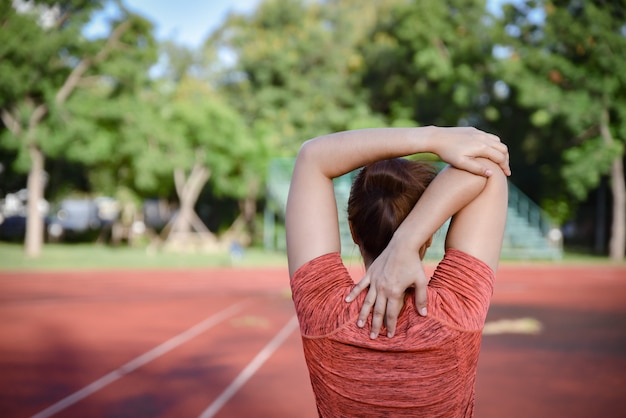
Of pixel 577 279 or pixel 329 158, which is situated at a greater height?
pixel 329 158

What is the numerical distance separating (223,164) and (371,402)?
25.7 meters

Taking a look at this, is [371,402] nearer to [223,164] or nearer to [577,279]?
[577,279]

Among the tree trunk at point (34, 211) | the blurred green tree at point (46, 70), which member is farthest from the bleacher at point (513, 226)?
the tree trunk at point (34, 211)

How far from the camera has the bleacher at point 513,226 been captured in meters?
22.1

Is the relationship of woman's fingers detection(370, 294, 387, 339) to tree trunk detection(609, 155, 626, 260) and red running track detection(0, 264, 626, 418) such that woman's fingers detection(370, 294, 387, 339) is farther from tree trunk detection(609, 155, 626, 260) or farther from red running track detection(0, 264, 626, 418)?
tree trunk detection(609, 155, 626, 260)

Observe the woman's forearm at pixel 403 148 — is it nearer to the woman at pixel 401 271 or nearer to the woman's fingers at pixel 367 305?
the woman at pixel 401 271

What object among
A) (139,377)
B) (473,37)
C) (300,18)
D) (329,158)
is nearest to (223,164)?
(473,37)

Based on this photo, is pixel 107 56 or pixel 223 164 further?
pixel 223 164

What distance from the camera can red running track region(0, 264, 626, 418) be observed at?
5496 mm

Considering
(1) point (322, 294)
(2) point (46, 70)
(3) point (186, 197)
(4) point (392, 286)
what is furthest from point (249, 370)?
(3) point (186, 197)

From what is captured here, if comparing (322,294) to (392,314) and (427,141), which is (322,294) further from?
(427,141)

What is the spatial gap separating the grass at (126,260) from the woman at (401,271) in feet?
58.6

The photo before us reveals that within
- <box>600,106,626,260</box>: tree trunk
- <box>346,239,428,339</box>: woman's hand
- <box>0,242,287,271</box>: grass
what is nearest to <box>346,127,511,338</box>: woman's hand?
<box>346,239,428,339</box>: woman's hand

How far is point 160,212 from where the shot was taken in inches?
1689
